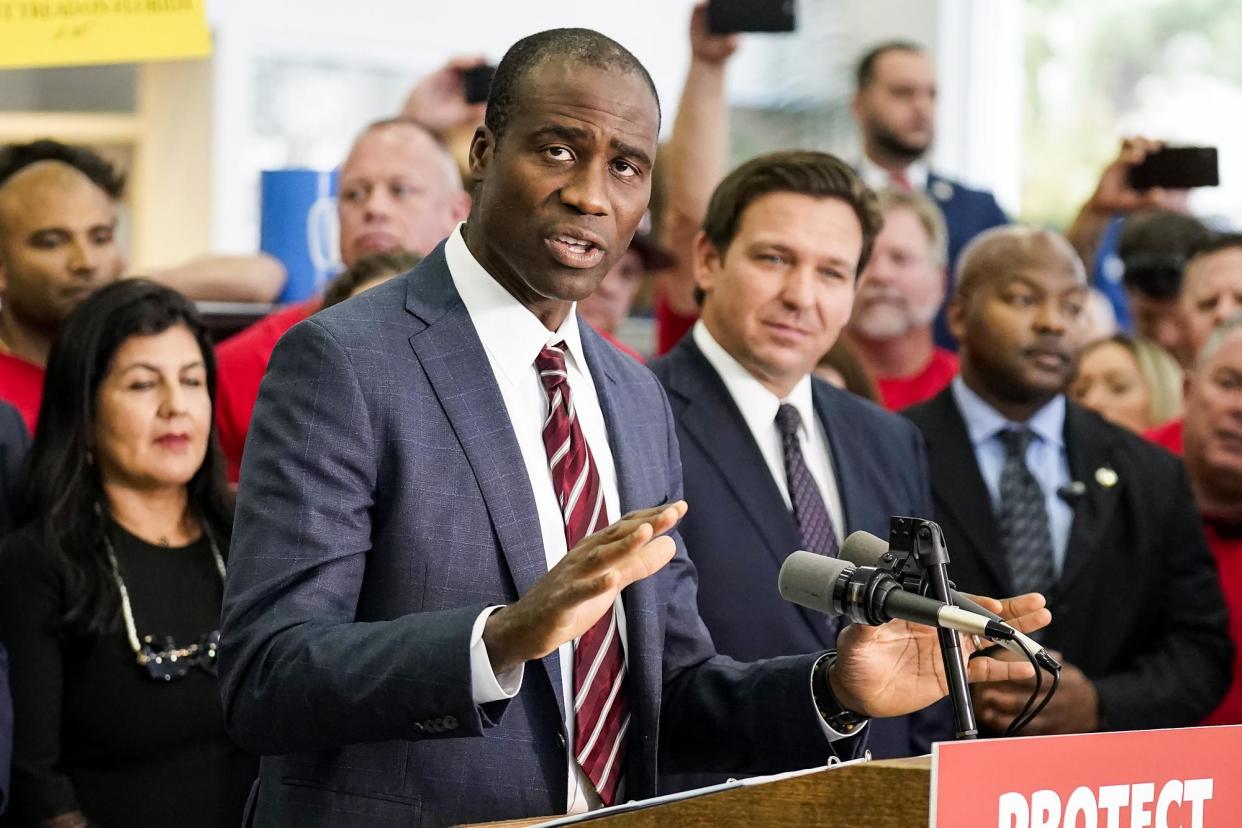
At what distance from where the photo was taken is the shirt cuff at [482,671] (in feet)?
5.24

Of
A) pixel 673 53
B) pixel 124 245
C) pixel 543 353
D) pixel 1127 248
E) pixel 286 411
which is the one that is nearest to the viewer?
pixel 286 411

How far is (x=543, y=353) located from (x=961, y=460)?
61.3 inches

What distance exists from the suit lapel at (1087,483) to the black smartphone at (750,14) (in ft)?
3.48

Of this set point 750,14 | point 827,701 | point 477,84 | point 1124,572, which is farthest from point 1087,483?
point 477,84

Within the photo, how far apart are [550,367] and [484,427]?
14cm

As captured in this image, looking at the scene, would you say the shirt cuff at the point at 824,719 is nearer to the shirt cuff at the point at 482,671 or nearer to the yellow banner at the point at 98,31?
the shirt cuff at the point at 482,671

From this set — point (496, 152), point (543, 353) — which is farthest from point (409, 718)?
point (496, 152)

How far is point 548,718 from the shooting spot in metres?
1.82

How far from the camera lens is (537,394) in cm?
193

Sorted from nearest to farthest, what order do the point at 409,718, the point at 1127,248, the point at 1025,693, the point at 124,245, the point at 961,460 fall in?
the point at 409,718 → the point at 1025,693 → the point at 961,460 → the point at 1127,248 → the point at 124,245

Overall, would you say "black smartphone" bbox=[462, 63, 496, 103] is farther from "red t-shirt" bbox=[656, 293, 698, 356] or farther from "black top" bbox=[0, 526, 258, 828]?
"black top" bbox=[0, 526, 258, 828]

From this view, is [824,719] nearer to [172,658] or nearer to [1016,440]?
[172,658]

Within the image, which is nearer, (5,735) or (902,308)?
(5,735)

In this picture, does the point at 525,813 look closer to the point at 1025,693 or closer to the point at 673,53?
the point at 1025,693
